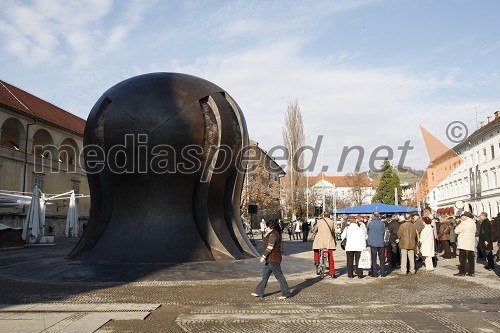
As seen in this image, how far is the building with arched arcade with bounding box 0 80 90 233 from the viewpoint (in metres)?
33.0

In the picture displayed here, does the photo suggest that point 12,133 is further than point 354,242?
Yes

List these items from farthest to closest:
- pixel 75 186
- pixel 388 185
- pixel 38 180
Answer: pixel 388 185
pixel 75 186
pixel 38 180

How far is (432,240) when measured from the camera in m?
13.4

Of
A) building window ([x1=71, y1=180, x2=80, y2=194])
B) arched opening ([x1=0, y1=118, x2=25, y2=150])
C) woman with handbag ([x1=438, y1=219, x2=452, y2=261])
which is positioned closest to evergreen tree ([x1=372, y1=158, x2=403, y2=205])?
building window ([x1=71, y1=180, x2=80, y2=194])

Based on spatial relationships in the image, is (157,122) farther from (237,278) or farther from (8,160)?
(8,160)

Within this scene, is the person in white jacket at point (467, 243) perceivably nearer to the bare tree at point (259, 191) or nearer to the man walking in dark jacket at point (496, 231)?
the man walking in dark jacket at point (496, 231)

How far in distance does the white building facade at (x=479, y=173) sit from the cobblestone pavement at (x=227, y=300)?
40821 mm

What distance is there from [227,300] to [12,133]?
36484mm

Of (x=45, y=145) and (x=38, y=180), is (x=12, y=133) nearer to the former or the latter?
(x=45, y=145)

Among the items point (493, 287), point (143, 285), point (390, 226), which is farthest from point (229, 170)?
point (493, 287)

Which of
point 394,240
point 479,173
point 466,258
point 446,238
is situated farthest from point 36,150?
point 479,173

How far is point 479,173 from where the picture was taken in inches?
2078

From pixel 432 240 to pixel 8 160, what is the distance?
3015cm

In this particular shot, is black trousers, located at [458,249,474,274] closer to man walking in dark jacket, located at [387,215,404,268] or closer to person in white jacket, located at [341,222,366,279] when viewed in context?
man walking in dark jacket, located at [387,215,404,268]
